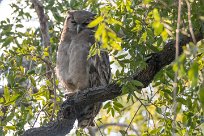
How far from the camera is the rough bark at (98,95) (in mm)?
3961

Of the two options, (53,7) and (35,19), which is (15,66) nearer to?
(53,7)

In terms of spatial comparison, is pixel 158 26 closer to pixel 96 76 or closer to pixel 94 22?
pixel 94 22

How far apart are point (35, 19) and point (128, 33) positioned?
2962 mm

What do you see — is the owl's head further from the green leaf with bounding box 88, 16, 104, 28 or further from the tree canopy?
the green leaf with bounding box 88, 16, 104, 28

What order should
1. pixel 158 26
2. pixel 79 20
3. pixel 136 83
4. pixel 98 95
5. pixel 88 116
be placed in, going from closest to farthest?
pixel 158 26 < pixel 136 83 < pixel 98 95 < pixel 88 116 < pixel 79 20

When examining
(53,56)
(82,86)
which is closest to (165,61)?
(82,86)

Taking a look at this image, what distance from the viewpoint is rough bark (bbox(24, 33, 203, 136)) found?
396 cm

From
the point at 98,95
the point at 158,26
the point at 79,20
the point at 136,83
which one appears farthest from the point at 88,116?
the point at 158,26

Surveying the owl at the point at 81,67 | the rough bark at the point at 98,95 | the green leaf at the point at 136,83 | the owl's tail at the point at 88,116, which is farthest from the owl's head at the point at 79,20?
the green leaf at the point at 136,83

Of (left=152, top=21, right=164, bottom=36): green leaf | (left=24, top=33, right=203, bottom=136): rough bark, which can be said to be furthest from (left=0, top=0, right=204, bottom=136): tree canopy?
(left=152, top=21, right=164, bottom=36): green leaf

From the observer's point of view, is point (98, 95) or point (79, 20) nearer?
point (98, 95)

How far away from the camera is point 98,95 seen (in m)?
4.17

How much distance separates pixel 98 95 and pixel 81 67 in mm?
921

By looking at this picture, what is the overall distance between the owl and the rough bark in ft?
1.72
